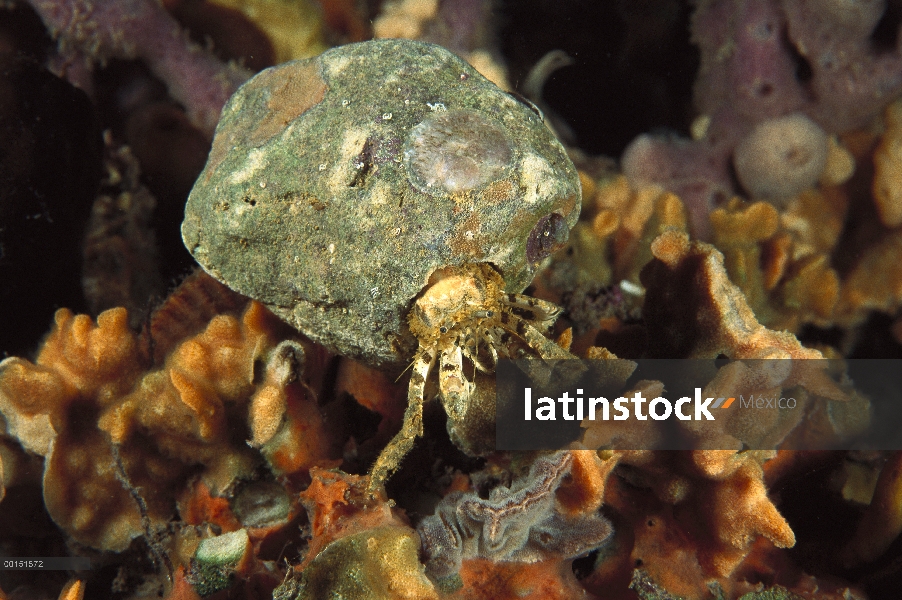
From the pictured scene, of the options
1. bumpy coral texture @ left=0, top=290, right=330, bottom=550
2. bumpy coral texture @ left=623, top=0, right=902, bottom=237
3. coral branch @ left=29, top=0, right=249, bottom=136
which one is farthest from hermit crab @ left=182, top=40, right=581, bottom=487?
bumpy coral texture @ left=623, top=0, right=902, bottom=237

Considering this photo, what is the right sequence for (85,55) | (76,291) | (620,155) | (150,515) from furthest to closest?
(620,155), (85,55), (76,291), (150,515)

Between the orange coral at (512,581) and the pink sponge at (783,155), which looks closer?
the orange coral at (512,581)

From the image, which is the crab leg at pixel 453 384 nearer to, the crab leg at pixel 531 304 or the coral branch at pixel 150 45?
the crab leg at pixel 531 304

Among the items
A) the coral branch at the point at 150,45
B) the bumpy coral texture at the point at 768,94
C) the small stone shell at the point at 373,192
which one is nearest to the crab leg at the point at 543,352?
the small stone shell at the point at 373,192

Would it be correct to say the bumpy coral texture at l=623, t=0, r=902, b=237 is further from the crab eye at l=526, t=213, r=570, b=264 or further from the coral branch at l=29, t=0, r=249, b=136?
the coral branch at l=29, t=0, r=249, b=136

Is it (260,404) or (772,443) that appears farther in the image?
(260,404)

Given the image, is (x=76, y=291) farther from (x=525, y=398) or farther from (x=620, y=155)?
(x=620, y=155)

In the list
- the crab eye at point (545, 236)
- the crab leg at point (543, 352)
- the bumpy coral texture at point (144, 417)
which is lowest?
the bumpy coral texture at point (144, 417)

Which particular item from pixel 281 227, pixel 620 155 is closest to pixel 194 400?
pixel 281 227
